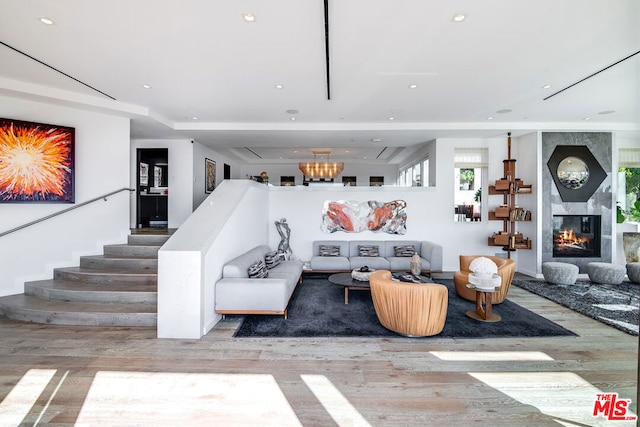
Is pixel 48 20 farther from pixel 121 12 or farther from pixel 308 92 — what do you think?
pixel 308 92

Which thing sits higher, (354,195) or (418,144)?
(418,144)

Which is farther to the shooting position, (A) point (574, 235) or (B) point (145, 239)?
(A) point (574, 235)

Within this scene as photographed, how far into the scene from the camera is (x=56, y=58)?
3.31 m

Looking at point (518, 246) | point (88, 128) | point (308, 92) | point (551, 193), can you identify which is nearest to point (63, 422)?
point (308, 92)

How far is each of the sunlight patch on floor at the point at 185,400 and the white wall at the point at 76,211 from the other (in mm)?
3045

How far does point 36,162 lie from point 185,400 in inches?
177

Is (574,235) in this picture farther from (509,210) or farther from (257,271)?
(257,271)

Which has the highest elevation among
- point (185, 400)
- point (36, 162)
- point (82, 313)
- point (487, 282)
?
point (36, 162)

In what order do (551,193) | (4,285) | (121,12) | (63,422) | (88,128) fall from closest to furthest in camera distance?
(63,422), (121,12), (4,285), (88,128), (551,193)

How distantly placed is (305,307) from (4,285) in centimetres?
435

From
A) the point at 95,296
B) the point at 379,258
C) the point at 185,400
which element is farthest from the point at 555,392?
the point at 95,296

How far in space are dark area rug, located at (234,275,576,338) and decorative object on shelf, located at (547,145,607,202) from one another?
3.46 m

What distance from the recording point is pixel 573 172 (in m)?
6.00

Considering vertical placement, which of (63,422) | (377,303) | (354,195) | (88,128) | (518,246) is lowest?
(63,422)
